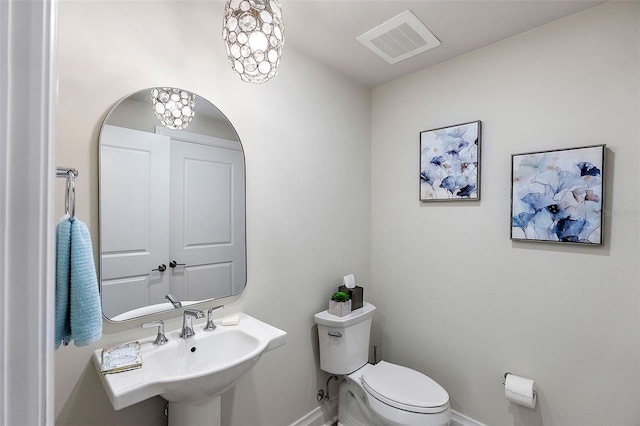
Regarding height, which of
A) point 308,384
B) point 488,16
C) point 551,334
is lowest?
point 308,384

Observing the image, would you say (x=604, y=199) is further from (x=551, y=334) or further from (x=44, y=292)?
(x=44, y=292)

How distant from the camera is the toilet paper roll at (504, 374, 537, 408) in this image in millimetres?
1574

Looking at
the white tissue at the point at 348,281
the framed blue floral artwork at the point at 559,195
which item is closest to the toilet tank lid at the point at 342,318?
the white tissue at the point at 348,281

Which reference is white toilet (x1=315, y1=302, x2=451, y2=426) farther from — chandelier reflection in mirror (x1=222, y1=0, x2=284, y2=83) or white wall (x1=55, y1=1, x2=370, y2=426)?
chandelier reflection in mirror (x1=222, y1=0, x2=284, y2=83)

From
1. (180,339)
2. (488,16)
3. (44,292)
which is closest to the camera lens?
(44,292)

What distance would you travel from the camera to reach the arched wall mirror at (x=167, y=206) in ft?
3.88

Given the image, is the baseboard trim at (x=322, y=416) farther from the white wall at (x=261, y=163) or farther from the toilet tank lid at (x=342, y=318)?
the toilet tank lid at (x=342, y=318)

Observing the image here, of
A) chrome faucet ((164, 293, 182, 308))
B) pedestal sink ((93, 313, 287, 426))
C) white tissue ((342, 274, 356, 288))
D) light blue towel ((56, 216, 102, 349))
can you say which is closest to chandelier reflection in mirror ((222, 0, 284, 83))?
light blue towel ((56, 216, 102, 349))

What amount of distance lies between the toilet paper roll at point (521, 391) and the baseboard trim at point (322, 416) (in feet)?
3.54

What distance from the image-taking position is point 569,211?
1536 millimetres

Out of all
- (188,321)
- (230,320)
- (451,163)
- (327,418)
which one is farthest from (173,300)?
(451,163)

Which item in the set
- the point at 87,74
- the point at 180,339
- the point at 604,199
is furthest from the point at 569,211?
the point at 87,74

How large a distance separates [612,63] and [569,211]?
74 centimetres

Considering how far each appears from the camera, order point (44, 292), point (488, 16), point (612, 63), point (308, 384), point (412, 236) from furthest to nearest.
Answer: point (412, 236), point (308, 384), point (488, 16), point (612, 63), point (44, 292)
